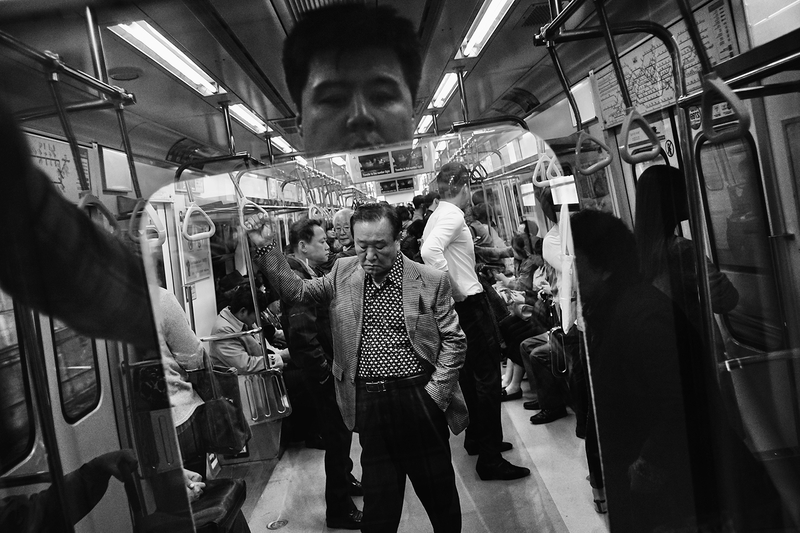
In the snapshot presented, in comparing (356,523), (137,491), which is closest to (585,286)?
(356,523)

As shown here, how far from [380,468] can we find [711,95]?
774mm

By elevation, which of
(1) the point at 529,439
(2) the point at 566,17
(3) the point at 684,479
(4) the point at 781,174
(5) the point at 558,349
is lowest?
(3) the point at 684,479

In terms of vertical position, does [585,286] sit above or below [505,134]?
below

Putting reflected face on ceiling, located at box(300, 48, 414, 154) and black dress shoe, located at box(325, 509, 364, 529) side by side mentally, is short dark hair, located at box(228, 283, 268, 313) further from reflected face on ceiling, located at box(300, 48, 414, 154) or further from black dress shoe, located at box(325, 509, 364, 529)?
black dress shoe, located at box(325, 509, 364, 529)

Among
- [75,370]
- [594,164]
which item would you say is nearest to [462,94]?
[594,164]

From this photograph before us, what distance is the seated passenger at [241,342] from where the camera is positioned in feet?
2.64

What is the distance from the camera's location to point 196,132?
827mm

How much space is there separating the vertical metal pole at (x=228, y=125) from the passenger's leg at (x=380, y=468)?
0.45m

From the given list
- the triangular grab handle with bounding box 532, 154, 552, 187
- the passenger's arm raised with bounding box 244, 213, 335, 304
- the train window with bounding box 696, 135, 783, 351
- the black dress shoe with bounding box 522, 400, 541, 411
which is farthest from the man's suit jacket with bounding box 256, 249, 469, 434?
the train window with bounding box 696, 135, 783, 351

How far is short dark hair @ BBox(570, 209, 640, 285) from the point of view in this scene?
2.97ft

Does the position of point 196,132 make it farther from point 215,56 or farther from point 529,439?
point 529,439

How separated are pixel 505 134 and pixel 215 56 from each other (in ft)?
1.44

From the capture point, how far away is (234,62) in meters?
0.79

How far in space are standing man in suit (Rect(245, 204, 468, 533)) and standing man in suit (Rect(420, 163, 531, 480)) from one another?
0.02m
